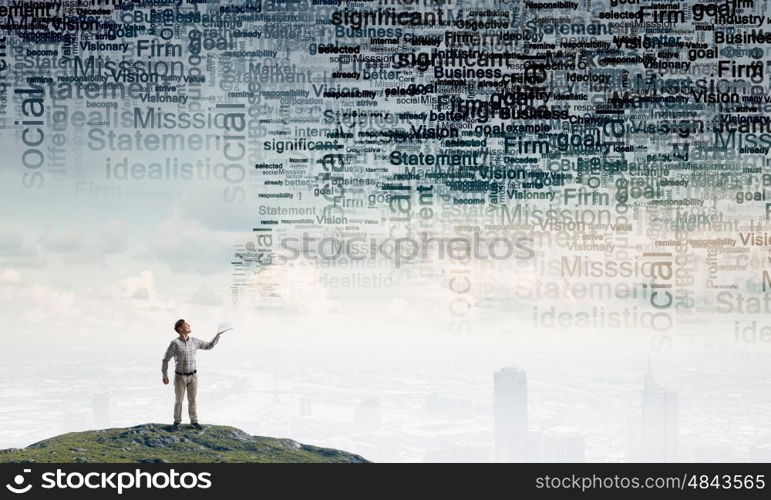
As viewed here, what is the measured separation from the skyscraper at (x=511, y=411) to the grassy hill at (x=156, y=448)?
15.8 meters

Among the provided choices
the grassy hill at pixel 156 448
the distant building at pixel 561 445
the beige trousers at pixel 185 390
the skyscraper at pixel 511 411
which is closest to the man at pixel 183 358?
the beige trousers at pixel 185 390

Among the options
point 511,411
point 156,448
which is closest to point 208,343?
point 156,448

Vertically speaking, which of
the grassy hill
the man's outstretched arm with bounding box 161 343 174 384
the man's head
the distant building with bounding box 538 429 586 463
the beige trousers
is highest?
the man's head

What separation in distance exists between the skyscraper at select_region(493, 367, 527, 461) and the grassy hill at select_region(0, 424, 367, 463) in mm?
15838

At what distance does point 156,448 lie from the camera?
24.7 m

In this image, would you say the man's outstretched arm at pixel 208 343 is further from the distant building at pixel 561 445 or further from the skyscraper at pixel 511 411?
the distant building at pixel 561 445

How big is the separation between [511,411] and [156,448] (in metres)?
29.6

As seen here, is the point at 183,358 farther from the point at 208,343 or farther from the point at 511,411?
the point at 511,411

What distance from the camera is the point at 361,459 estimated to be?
29.0 meters

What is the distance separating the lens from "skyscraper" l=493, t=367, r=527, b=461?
45.2m

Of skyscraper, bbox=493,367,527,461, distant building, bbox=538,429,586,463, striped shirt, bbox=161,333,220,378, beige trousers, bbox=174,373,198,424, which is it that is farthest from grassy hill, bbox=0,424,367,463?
distant building, bbox=538,429,586,463

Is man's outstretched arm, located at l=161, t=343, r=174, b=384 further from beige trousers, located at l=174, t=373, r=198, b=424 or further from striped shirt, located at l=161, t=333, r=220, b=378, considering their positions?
beige trousers, located at l=174, t=373, r=198, b=424

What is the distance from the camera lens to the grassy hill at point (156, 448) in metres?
24.5

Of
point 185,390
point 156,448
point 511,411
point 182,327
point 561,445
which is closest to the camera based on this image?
point 182,327
